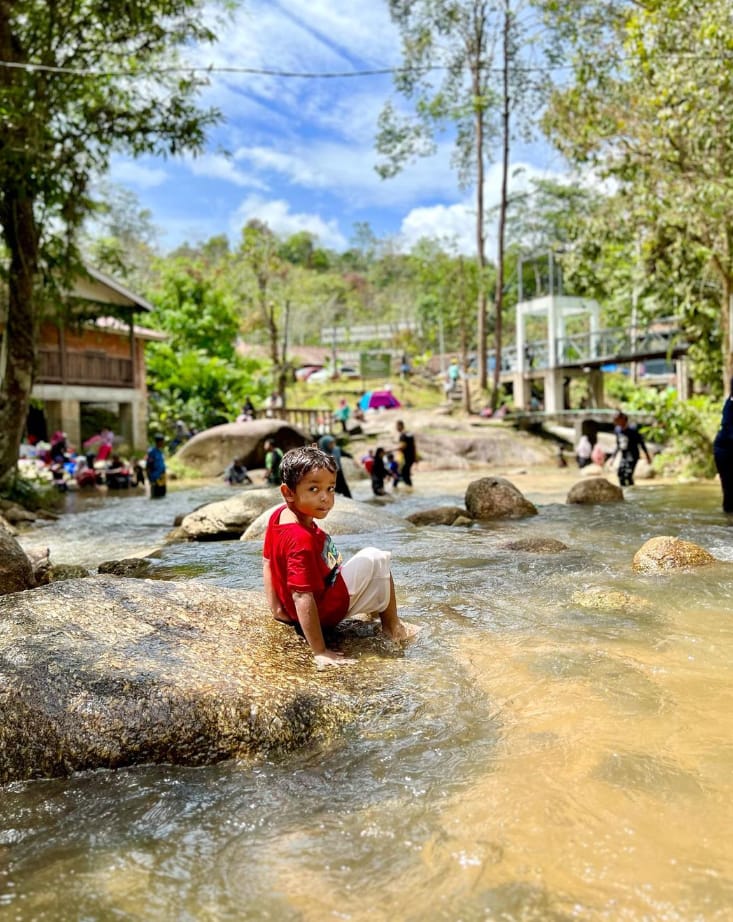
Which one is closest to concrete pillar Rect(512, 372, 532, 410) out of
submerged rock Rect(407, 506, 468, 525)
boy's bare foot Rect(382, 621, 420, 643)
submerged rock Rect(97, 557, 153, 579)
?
submerged rock Rect(407, 506, 468, 525)

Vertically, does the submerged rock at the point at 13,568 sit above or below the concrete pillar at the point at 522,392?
below

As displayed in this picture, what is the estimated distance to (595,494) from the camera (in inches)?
476

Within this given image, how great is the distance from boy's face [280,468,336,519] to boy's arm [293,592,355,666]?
0.39 metres

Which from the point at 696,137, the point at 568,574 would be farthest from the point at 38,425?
the point at 568,574

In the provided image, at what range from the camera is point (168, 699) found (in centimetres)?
285

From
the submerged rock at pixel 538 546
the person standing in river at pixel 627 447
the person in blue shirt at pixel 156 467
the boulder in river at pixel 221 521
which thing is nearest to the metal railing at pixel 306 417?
the person in blue shirt at pixel 156 467

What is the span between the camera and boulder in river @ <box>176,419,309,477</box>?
72.4 feet

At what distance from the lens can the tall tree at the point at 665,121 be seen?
11.6m

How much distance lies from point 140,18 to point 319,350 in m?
40.2

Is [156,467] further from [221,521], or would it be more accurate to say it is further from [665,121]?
[665,121]

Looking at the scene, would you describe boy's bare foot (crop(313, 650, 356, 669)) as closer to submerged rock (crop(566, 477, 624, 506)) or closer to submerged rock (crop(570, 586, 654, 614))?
submerged rock (crop(570, 586, 654, 614))

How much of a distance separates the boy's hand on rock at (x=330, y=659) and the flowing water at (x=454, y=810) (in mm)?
166

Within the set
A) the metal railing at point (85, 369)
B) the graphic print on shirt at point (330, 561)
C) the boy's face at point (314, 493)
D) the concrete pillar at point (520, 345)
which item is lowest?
the graphic print on shirt at point (330, 561)

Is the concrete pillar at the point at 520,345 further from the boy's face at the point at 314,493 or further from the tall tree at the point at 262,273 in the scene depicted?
the boy's face at the point at 314,493
